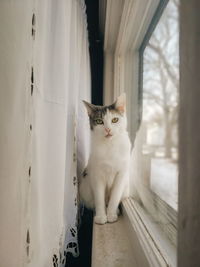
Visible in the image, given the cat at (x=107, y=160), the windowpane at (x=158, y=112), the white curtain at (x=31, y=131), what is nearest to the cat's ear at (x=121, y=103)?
the cat at (x=107, y=160)

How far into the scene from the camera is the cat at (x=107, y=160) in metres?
1.07

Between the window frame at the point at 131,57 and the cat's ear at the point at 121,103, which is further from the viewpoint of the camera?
the cat's ear at the point at 121,103

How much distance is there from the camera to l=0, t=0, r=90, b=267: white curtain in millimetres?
400

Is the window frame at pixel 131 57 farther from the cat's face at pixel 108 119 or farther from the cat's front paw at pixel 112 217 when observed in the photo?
the cat's face at pixel 108 119

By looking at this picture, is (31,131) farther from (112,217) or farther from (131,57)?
(131,57)

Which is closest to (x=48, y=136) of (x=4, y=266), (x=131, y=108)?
(x=4, y=266)

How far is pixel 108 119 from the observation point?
1.11m

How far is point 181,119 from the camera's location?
0.23 meters

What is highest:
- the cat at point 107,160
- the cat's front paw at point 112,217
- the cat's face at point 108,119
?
the cat's face at point 108,119

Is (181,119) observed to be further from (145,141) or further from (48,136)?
(145,141)

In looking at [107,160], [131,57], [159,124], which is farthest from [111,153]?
[131,57]

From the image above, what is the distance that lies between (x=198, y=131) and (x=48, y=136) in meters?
0.45

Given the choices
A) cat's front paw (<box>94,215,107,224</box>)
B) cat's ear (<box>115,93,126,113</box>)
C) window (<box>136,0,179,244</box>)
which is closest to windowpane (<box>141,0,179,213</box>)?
window (<box>136,0,179,244</box>)

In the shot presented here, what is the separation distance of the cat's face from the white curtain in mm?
439
